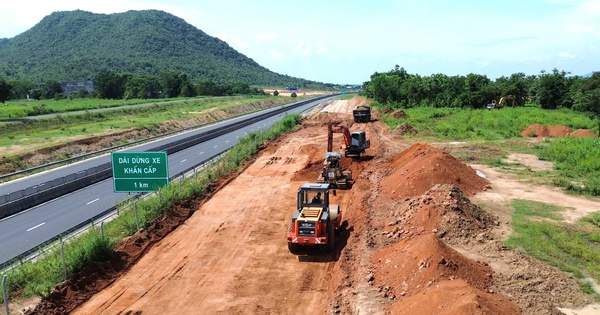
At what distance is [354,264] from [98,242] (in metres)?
10.2

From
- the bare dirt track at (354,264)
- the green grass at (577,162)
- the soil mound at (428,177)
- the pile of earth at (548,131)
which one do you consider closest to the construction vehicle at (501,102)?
the pile of earth at (548,131)

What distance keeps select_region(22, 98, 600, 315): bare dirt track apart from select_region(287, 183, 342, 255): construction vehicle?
0.55 m

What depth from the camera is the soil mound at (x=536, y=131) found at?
50469 millimetres

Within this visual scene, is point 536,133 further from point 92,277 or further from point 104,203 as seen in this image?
point 92,277

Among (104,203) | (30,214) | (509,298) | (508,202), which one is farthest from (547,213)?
(30,214)

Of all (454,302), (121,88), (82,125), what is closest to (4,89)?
(82,125)

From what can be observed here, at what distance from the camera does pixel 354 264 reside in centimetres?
1836

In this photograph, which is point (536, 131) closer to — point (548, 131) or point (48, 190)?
point (548, 131)

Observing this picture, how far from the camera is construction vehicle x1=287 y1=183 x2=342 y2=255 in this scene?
18859 mm

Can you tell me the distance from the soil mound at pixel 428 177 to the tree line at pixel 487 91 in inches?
1756

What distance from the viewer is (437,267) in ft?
47.9

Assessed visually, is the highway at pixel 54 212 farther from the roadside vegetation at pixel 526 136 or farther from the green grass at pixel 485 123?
the green grass at pixel 485 123

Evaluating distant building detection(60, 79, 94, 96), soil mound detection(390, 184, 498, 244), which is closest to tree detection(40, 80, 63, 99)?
distant building detection(60, 79, 94, 96)

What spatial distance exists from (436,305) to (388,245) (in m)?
7.29
